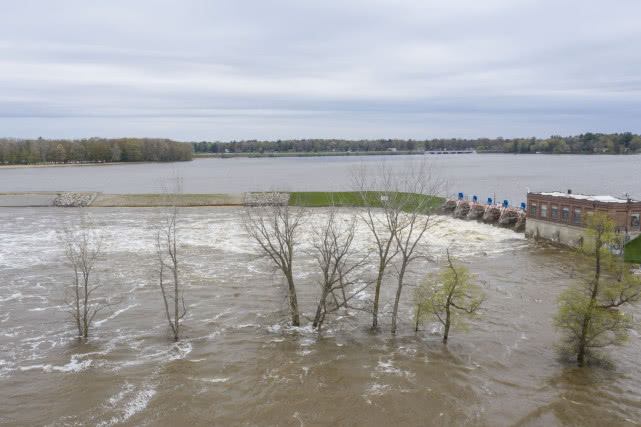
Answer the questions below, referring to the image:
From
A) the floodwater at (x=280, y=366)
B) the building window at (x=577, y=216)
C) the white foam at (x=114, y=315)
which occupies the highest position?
the building window at (x=577, y=216)

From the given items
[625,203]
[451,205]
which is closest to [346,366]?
[625,203]

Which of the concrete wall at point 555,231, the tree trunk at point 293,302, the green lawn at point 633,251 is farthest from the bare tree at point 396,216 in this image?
the green lawn at point 633,251

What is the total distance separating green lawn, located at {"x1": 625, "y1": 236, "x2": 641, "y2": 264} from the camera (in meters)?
42.6

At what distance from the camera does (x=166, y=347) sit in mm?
26000

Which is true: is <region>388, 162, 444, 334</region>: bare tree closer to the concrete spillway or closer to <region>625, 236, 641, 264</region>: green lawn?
the concrete spillway

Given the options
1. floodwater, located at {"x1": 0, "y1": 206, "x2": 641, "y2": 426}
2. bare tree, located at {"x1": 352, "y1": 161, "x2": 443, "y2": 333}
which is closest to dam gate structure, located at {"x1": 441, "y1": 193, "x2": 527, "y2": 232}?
bare tree, located at {"x1": 352, "y1": 161, "x2": 443, "y2": 333}

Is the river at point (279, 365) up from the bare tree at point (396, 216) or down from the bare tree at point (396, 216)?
down

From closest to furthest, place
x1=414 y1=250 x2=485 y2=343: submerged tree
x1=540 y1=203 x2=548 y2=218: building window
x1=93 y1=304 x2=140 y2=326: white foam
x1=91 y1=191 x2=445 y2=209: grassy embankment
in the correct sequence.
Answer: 1. x1=414 y1=250 x2=485 y2=343: submerged tree
2. x1=93 y1=304 x2=140 y2=326: white foam
3. x1=540 y1=203 x2=548 y2=218: building window
4. x1=91 y1=191 x2=445 y2=209: grassy embankment

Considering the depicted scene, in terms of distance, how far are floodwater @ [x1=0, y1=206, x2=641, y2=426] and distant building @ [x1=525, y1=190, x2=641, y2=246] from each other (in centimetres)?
1280

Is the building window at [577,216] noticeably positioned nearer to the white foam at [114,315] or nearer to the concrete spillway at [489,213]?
the concrete spillway at [489,213]

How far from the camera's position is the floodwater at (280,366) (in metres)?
20.1

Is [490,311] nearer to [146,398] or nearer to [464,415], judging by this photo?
[464,415]

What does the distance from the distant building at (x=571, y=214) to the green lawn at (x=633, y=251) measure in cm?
54

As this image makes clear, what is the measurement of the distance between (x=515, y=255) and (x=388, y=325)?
2457 centimetres
